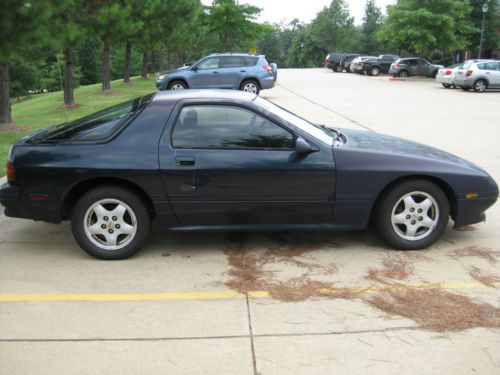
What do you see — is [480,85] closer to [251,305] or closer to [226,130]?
[226,130]

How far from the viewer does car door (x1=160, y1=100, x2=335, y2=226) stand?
4.79 metres

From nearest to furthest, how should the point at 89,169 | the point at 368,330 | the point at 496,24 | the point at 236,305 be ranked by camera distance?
the point at 368,330 → the point at 236,305 → the point at 89,169 → the point at 496,24

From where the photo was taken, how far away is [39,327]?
12.2 feet

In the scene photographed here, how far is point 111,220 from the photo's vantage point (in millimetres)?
4809

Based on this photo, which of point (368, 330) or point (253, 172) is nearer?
point (368, 330)

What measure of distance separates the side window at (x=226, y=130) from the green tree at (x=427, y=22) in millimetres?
33020

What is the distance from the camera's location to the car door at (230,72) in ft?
65.0

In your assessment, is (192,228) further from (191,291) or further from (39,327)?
(39,327)

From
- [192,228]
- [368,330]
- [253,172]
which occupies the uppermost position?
[253,172]

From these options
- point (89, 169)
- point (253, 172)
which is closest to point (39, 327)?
point (89, 169)

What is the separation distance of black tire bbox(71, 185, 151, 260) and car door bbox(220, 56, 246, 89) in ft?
50.2

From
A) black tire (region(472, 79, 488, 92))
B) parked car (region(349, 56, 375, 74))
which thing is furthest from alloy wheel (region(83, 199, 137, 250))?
parked car (region(349, 56, 375, 74))

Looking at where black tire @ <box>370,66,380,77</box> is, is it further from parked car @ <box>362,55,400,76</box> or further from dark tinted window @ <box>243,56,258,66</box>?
dark tinted window @ <box>243,56,258,66</box>

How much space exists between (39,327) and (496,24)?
48.0 m
